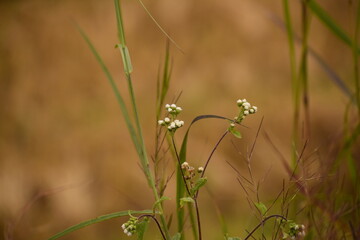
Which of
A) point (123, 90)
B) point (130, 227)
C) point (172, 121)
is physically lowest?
point (130, 227)

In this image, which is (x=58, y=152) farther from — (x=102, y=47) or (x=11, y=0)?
(x=11, y=0)

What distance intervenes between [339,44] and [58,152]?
55.1 inches

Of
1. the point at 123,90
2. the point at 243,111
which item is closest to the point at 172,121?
the point at 243,111

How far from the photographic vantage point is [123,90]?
251 centimetres

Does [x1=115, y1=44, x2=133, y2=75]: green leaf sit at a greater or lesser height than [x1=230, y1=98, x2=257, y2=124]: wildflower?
greater

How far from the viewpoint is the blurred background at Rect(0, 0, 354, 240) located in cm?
242

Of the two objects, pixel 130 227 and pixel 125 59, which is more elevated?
pixel 125 59

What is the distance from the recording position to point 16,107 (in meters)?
2.51

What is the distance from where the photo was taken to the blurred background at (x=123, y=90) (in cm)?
242

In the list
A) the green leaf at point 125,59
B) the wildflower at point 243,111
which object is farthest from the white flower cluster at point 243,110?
the green leaf at point 125,59

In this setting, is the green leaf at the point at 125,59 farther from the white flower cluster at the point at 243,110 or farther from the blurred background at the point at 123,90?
the blurred background at the point at 123,90

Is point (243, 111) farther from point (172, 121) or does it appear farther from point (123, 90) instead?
point (123, 90)

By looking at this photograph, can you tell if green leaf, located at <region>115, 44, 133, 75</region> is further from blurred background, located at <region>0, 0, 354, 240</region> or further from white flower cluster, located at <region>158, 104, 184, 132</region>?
blurred background, located at <region>0, 0, 354, 240</region>

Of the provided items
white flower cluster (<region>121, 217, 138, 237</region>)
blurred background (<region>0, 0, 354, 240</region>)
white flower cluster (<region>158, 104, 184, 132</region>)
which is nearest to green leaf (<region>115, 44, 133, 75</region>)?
white flower cluster (<region>158, 104, 184, 132</region>)
